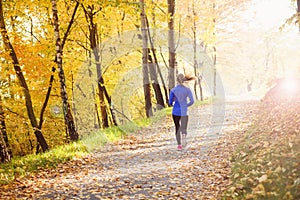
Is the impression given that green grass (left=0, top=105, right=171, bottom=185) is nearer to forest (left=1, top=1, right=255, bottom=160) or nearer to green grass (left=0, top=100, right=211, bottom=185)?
green grass (left=0, top=100, right=211, bottom=185)

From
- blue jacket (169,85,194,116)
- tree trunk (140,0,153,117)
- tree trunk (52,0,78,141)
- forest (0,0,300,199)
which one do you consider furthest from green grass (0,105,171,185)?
tree trunk (140,0,153,117)

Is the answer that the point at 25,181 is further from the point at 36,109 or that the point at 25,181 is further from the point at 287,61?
the point at 287,61

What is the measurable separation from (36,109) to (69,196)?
17.1 meters

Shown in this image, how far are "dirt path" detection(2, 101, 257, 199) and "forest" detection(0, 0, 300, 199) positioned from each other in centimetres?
153

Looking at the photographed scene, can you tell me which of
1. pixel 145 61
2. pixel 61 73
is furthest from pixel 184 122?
pixel 145 61

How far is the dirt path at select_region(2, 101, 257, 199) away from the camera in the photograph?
21.1ft

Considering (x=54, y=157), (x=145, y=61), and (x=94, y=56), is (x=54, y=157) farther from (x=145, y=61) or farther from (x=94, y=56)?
(x=94, y=56)

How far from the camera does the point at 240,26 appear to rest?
108ft

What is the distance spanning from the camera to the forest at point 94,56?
1388 centimetres

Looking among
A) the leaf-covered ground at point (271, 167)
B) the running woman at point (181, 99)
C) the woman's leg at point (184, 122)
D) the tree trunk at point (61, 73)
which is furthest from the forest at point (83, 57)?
the leaf-covered ground at point (271, 167)

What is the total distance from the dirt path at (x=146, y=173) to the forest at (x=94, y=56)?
60.1 inches

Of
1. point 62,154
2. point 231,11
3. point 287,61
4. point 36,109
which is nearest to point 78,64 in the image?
point 36,109

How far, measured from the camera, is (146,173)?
7.82 m

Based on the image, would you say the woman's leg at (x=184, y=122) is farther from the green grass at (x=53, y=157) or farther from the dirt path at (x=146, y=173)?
the green grass at (x=53, y=157)
